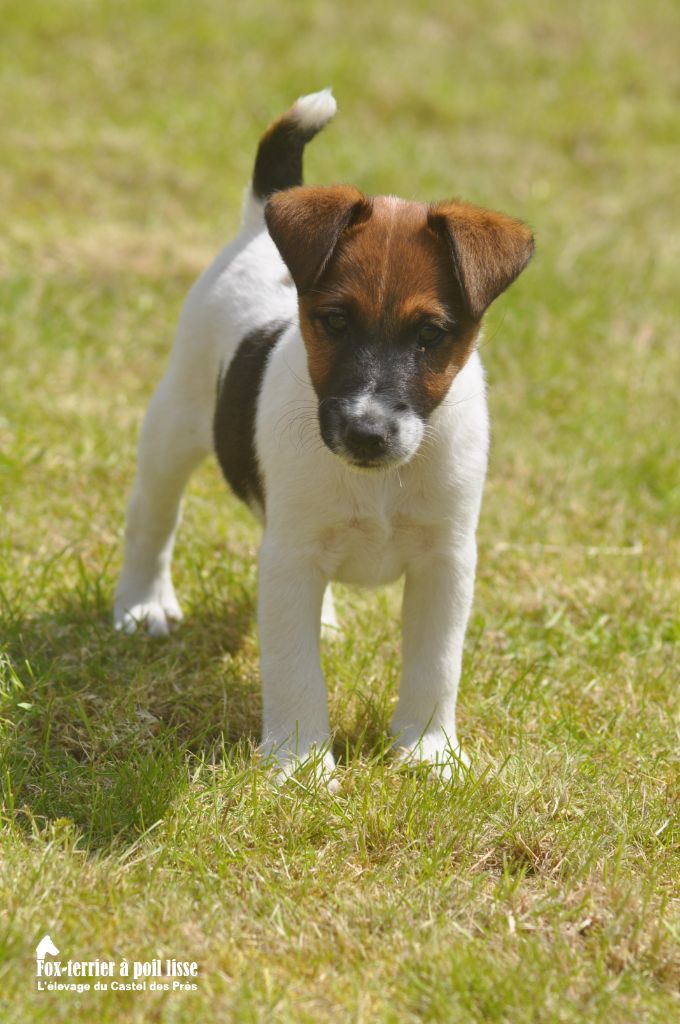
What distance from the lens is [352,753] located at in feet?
14.5

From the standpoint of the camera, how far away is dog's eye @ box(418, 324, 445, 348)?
12.9 feet

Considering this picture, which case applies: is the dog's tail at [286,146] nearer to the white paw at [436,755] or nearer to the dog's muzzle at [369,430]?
the dog's muzzle at [369,430]

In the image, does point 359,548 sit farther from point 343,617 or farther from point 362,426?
point 343,617

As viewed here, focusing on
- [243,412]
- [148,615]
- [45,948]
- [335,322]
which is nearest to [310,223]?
[335,322]

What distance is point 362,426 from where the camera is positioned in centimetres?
372

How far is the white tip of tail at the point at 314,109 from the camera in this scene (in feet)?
16.0

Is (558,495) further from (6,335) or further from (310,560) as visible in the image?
(6,335)

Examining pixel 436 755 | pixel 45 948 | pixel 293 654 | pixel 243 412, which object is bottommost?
pixel 45 948

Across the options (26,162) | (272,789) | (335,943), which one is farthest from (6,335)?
(335,943)

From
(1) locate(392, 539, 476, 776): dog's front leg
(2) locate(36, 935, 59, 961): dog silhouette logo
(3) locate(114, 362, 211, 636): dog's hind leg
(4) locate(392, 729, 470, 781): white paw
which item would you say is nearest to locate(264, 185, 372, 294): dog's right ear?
(1) locate(392, 539, 476, 776): dog's front leg

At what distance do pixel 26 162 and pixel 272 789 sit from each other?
7610 mm

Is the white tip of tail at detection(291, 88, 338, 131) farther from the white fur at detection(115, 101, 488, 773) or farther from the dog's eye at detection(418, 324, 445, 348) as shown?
the dog's eye at detection(418, 324, 445, 348)

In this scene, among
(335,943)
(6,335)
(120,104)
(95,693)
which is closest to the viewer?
(335,943)

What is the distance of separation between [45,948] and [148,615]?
206cm
